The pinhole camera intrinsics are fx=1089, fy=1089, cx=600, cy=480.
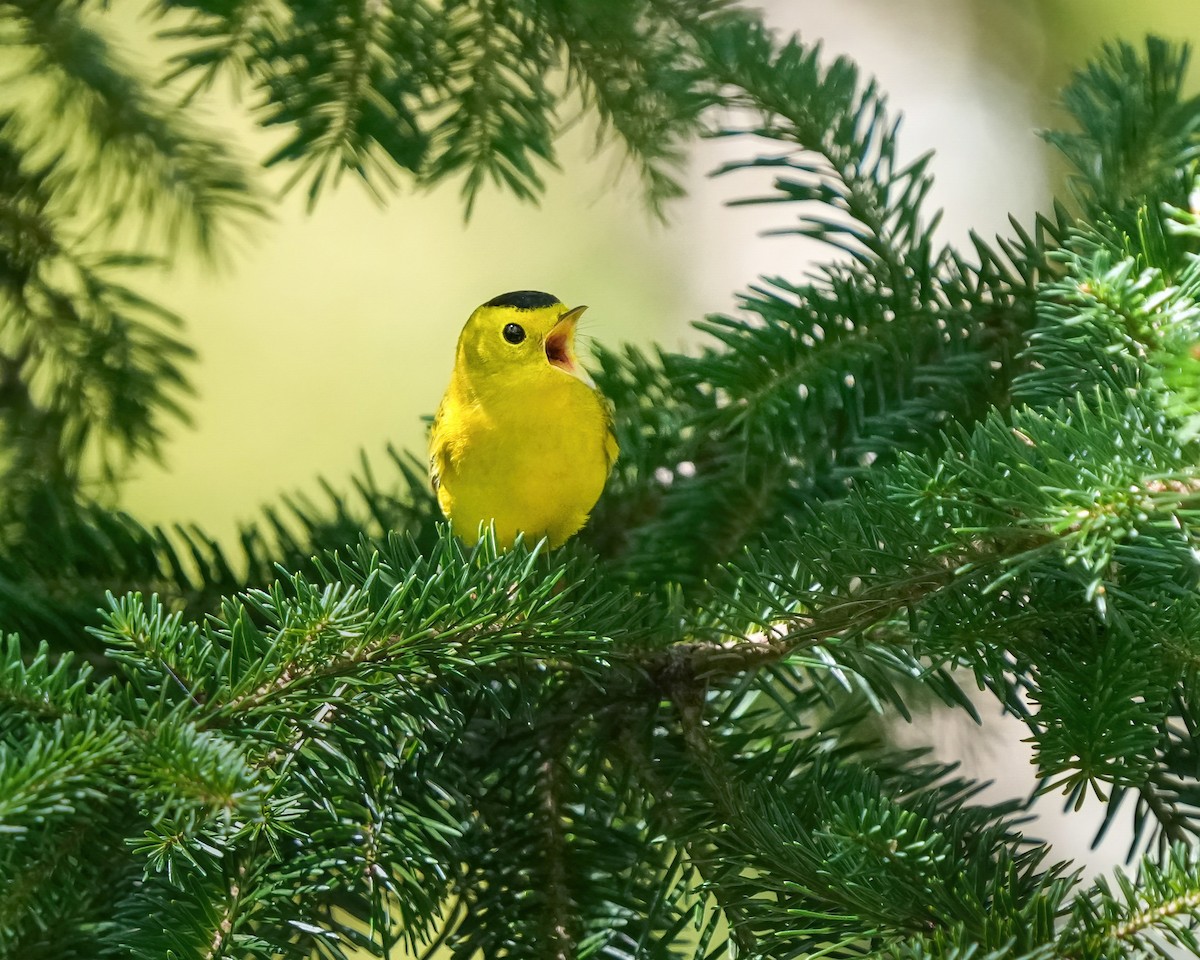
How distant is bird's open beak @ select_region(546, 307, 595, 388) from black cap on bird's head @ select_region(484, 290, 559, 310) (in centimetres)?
3

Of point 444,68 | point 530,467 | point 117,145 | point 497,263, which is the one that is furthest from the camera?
point 497,263

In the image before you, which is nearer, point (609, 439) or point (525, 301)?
point (609, 439)

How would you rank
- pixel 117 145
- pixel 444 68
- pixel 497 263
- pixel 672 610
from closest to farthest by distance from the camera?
pixel 672 610 < pixel 444 68 < pixel 117 145 < pixel 497 263

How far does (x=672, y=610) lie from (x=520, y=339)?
0.50 meters

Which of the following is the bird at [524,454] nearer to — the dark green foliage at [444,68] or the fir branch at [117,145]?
the dark green foliage at [444,68]

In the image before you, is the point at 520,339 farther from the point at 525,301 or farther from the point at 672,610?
the point at 672,610

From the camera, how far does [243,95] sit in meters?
0.87

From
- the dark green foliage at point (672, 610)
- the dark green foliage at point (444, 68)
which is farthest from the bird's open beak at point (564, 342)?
the dark green foliage at point (444, 68)

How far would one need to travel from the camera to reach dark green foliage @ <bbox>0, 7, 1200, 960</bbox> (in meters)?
0.44

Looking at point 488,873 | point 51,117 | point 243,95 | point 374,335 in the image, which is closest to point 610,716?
point 488,873

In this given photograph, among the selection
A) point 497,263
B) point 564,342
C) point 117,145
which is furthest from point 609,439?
point 497,263

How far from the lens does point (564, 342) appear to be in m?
1.08

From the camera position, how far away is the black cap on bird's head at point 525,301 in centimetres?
109

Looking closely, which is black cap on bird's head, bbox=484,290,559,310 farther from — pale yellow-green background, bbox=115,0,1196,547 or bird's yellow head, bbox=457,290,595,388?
pale yellow-green background, bbox=115,0,1196,547
